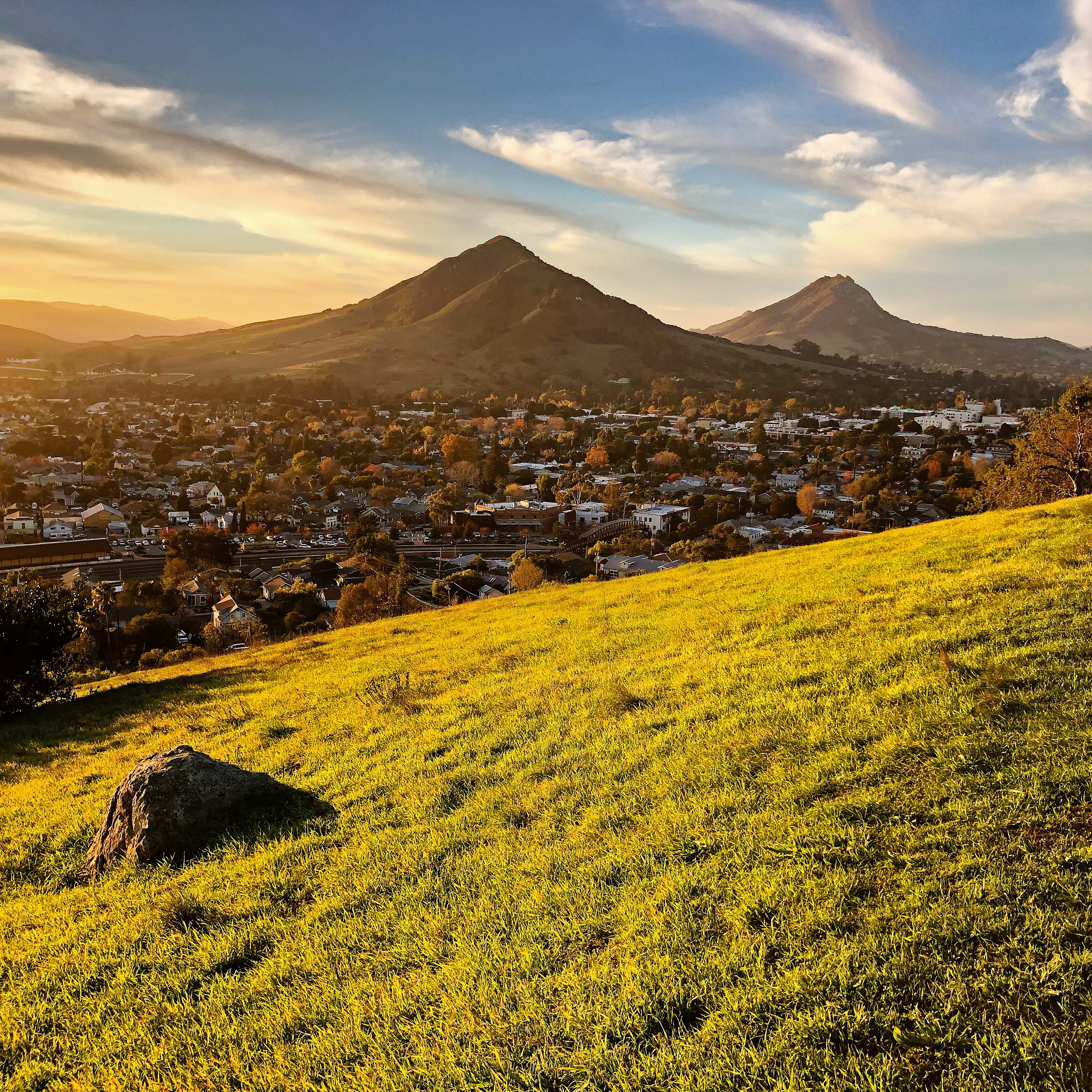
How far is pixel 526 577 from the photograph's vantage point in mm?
47812

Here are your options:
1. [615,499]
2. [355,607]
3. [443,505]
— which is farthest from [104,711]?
[615,499]

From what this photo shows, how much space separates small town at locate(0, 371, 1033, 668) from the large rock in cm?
2216

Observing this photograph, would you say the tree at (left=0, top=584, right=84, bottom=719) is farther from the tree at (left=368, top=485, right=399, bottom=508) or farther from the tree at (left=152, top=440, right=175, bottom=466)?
the tree at (left=152, top=440, right=175, bottom=466)

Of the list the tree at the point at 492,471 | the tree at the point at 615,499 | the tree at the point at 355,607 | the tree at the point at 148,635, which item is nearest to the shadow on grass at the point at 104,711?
the tree at the point at 355,607

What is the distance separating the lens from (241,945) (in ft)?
18.8

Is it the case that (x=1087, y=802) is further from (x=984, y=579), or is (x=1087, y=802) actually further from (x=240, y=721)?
(x=240, y=721)

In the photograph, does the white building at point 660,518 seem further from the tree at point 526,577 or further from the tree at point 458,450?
the tree at point 458,450

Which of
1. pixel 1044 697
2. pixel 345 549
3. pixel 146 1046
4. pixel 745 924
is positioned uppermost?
pixel 1044 697

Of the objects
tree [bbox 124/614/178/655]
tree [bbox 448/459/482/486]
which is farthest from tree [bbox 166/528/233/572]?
tree [bbox 448/459/482/486]

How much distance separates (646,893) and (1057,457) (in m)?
32.4

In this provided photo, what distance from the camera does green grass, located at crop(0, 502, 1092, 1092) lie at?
400cm

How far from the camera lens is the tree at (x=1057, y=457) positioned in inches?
1097

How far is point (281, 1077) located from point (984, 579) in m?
11.9

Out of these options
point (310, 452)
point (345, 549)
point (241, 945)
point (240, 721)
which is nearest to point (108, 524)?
point (345, 549)
